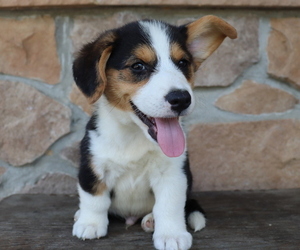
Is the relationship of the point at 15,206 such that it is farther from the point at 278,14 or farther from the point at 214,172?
the point at 278,14

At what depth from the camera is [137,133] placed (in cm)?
232

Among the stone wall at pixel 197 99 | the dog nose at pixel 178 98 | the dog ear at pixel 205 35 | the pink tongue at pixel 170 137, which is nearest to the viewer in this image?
the dog nose at pixel 178 98

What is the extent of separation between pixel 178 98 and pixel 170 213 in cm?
64

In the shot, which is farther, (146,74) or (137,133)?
(137,133)

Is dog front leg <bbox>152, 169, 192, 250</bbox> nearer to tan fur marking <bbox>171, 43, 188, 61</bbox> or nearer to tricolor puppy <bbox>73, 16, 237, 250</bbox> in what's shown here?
tricolor puppy <bbox>73, 16, 237, 250</bbox>

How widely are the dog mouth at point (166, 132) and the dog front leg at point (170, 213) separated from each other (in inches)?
8.1

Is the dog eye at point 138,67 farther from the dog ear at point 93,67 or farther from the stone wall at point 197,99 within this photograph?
the stone wall at point 197,99

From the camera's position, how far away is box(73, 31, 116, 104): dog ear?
2.10 m

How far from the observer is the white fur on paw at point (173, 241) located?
2100 millimetres

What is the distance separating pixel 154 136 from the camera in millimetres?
2125

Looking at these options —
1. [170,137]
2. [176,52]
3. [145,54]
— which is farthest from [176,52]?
[170,137]

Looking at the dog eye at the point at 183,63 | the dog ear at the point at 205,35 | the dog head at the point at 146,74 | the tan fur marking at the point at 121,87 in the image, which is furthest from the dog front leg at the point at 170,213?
the dog ear at the point at 205,35

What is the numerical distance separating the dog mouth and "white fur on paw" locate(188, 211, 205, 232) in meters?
0.50

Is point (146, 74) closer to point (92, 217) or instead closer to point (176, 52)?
point (176, 52)
